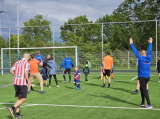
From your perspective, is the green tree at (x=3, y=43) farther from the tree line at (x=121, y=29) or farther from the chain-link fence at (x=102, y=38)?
the chain-link fence at (x=102, y=38)

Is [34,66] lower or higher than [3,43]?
lower

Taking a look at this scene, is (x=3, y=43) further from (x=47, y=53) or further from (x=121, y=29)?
(x=121, y=29)

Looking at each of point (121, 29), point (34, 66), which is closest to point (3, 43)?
point (121, 29)

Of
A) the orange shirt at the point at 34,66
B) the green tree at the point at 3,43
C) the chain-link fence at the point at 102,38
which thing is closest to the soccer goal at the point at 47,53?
the chain-link fence at the point at 102,38

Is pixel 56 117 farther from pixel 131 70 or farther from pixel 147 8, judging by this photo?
pixel 147 8

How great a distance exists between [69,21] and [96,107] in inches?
1974

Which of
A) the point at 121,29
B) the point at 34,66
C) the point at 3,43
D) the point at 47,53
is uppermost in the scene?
the point at 121,29

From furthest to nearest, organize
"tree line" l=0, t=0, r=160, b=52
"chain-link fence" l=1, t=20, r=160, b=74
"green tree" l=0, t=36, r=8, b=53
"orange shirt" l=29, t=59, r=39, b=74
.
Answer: "green tree" l=0, t=36, r=8, b=53 → "tree line" l=0, t=0, r=160, b=52 → "chain-link fence" l=1, t=20, r=160, b=74 → "orange shirt" l=29, t=59, r=39, b=74

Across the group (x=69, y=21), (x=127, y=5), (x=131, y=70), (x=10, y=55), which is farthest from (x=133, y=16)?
(x=69, y=21)

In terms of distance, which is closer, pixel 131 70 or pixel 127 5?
pixel 131 70

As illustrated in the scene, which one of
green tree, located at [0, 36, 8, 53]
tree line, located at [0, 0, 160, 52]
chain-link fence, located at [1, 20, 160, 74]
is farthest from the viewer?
green tree, located at [0, 36, 8, 53]

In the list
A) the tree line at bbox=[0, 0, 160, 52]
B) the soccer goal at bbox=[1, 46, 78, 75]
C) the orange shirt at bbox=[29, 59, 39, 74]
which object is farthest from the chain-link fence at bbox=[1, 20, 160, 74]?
the orange shirt at bbox=[29, 59, 39, 74]

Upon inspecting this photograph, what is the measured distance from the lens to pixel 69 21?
55.9 m

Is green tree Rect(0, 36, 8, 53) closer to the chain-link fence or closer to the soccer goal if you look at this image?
the chain-link fence
